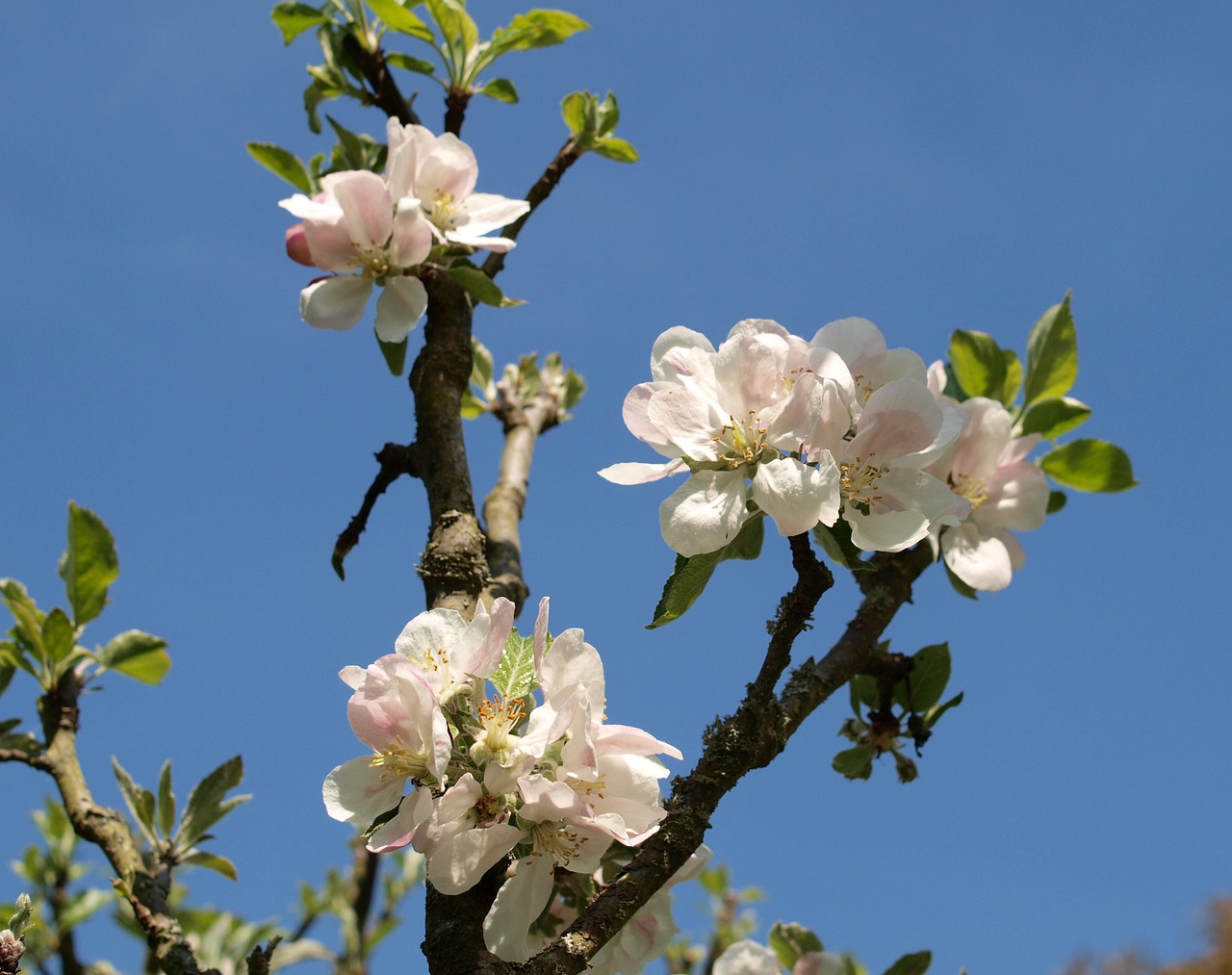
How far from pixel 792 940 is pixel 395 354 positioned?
1.28 meters

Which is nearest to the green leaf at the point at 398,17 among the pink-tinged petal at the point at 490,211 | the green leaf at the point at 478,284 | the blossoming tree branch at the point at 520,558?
the blossoming tree branch at the point at 520,558

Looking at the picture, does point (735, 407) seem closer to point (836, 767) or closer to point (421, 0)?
point (836, 767)

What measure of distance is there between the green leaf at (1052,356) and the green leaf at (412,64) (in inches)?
56.4

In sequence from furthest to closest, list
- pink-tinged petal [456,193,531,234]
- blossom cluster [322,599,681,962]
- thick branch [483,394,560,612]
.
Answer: pink-tinged petal [456,193,531,234], thick branch [483,394,560,612], blossom cluster [322,599,681,962]

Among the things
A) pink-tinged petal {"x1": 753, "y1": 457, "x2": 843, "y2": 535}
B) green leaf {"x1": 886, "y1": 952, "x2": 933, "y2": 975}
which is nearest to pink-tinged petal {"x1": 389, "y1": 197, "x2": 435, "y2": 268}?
pink-tinged petal {"x1": 753, "y1": 457, "x2": 843, "y2": 535}

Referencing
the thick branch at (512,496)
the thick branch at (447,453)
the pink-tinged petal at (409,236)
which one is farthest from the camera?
the thick branch at (512,496)

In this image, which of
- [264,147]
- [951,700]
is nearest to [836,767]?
[951,700]

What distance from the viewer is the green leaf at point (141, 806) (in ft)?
6.66

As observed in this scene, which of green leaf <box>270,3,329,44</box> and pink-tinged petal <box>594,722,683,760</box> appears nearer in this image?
pink-tinged petal <box>594,722,683,760</box>

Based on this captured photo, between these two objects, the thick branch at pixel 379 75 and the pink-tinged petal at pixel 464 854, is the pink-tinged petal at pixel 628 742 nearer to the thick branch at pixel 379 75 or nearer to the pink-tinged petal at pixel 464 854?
the pink-tinged petal at pixel 464 854

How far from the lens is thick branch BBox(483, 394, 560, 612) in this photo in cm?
199

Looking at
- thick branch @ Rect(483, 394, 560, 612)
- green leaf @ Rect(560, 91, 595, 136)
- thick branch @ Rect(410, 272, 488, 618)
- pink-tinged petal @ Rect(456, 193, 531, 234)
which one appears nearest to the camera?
thick branch @ Rect(410, 272, 488, 618)

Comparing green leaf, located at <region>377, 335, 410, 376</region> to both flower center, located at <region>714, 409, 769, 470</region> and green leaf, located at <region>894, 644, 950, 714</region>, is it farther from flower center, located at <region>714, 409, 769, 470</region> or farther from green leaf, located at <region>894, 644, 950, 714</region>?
green leaf, located at <region>894, 644, 950, 714</region>

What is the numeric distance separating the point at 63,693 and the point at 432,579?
2.99ft
